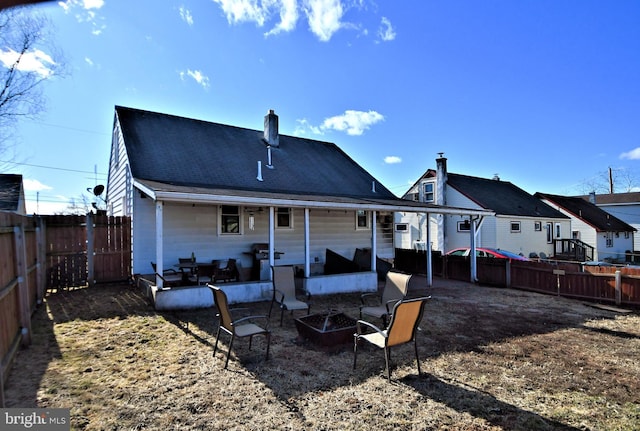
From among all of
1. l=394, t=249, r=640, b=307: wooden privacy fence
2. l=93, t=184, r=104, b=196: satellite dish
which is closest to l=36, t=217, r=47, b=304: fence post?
l=93, t=184, r=104, b=196: satellite dish

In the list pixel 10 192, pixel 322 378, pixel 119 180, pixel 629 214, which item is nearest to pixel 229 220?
pixel 119 180

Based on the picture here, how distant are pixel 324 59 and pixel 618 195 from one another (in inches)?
1469

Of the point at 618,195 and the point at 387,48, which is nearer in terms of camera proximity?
the point at 387,48

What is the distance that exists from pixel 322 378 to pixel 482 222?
65.8ft

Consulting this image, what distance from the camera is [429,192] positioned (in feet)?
76.7

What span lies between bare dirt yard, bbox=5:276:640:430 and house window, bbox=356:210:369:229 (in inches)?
272

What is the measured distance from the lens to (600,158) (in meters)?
41.2

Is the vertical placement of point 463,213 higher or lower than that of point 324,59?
lower

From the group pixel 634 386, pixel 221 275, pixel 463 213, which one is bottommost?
pixel 634 386

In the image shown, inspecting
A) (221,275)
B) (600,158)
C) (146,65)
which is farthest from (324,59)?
(600,158)

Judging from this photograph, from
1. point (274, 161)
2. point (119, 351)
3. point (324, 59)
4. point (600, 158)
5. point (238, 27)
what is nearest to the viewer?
point (119, 351)

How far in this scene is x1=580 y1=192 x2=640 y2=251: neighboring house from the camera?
30392 mm

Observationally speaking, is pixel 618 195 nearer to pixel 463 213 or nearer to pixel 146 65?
pixel 463 213

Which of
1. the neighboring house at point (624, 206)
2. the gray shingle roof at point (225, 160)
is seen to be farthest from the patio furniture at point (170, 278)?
the neighboring house at point (624, 206)
